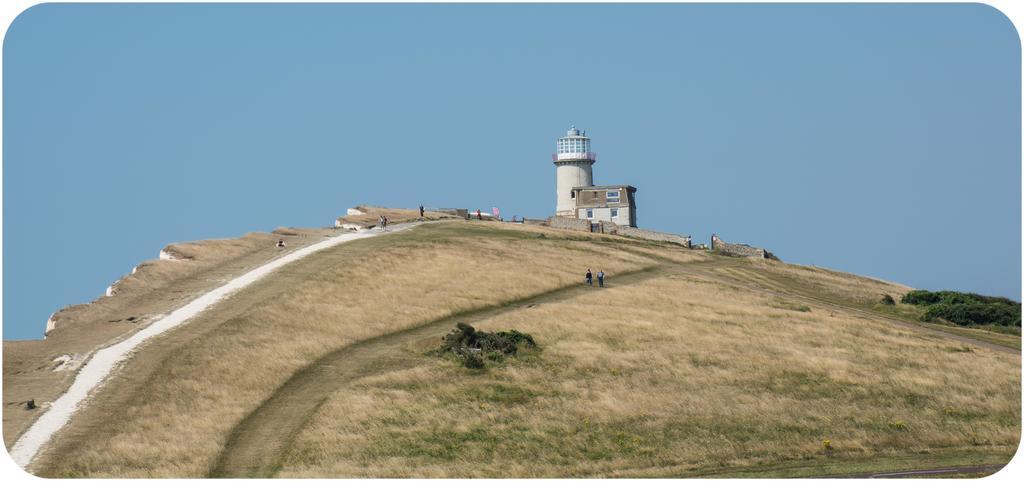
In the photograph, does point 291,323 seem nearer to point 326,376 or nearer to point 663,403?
point 326,376

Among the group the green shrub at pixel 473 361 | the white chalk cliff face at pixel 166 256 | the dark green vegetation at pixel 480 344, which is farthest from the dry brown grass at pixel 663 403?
the white chalk cliff face at pixel 166 256

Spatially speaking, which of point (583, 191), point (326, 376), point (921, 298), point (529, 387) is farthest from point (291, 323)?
point (583, 191)

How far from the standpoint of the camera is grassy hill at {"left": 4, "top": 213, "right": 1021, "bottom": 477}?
55.7 meters

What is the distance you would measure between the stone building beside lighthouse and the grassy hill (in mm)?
52707

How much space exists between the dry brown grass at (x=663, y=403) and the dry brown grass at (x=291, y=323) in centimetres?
532

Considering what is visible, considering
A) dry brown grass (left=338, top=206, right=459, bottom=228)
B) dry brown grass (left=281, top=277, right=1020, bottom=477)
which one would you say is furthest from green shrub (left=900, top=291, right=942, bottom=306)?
dry brown grass (left=338, top=206, right=459, bottom=228)

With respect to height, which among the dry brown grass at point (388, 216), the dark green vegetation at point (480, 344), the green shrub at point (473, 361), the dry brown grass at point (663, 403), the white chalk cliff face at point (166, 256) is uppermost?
the dry brown grass at point (388, 216)

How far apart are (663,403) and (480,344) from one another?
497 inches

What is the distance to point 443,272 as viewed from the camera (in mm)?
94375

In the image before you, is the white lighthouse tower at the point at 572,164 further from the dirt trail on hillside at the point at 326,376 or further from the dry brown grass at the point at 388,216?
the dirt trail on hillside at the point at 326,376

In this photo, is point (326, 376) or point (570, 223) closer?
point (326, 376)

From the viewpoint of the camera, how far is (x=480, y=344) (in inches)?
2854

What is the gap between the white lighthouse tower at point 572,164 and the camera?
160 m

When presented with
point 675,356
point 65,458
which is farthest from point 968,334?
point 65,458
